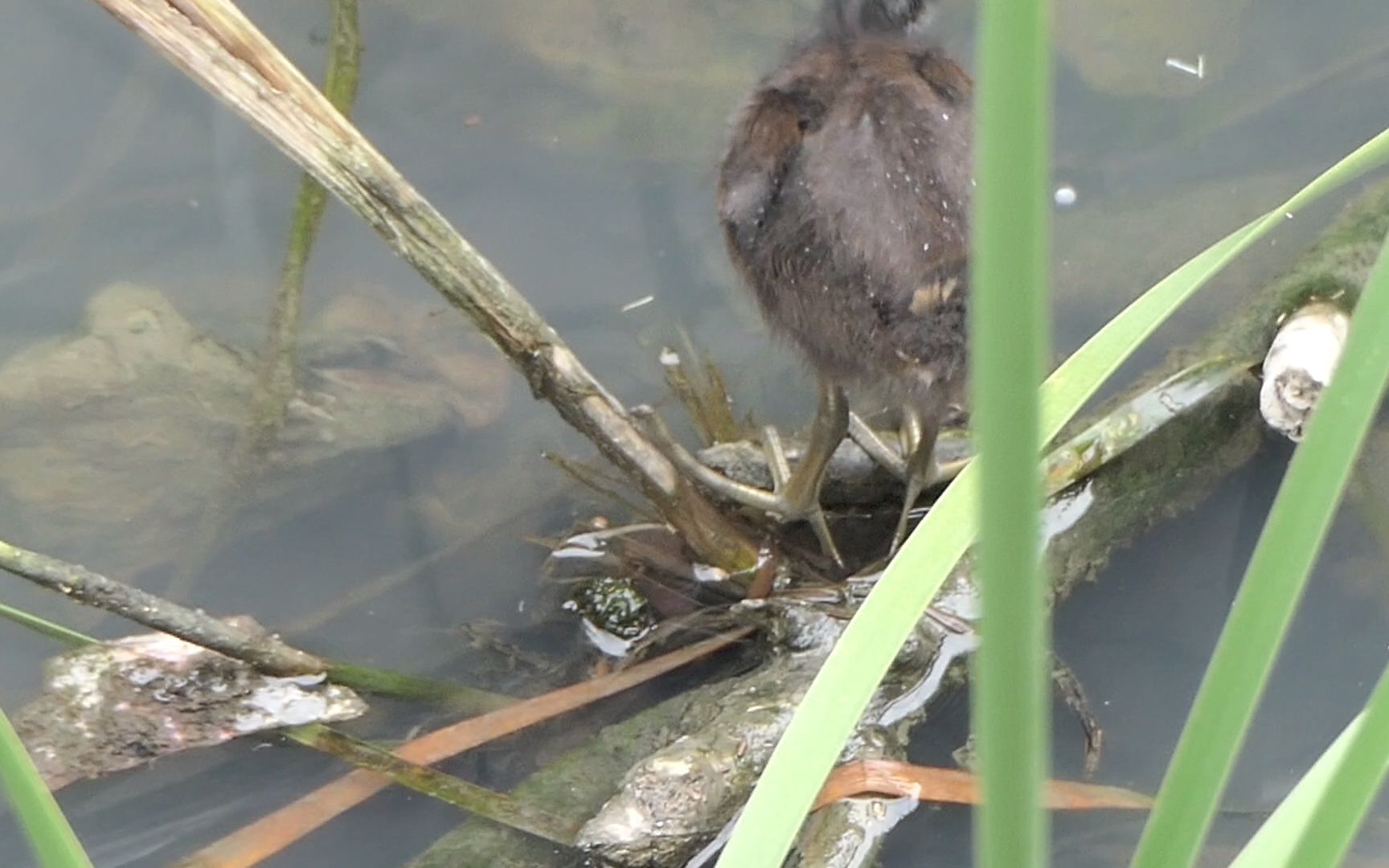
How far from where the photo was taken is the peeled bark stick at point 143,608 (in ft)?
4.21

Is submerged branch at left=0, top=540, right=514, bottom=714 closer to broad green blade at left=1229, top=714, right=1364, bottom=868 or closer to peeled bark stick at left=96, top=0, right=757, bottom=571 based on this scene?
peeled bark stick at left=96, top=0, right=757, bottom=571

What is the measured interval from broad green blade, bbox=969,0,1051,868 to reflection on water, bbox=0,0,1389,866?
116cm

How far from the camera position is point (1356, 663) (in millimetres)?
1527

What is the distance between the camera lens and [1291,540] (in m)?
0.46

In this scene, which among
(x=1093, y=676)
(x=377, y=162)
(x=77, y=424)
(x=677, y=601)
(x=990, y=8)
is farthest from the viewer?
(x=77, y=424)

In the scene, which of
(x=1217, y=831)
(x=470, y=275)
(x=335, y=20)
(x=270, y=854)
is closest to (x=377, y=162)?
(x=470, y=275)

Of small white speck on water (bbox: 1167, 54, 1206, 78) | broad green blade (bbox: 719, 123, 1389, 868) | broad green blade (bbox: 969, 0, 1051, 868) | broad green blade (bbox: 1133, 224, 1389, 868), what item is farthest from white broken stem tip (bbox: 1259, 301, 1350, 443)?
broad green blade (bbox: 969, 0, 1051, 868)

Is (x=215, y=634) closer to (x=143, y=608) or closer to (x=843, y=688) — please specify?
(x=143, y=608)

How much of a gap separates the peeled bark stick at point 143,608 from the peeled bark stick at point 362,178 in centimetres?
43

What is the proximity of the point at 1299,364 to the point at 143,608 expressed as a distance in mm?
1361

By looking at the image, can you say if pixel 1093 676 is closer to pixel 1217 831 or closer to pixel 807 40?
pixel 1217 831

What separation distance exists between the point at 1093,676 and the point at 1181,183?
2.74 ft

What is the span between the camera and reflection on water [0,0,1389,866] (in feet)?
5.09

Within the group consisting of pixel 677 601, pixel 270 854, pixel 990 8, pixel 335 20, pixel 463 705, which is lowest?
pixel 990 8
